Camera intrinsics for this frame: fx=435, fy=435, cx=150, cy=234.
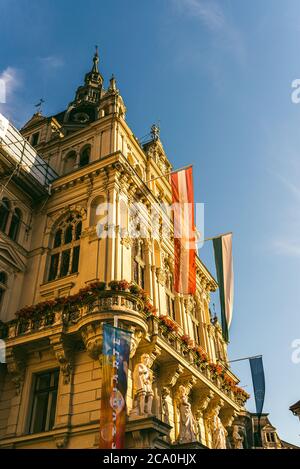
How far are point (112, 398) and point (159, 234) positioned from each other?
50.5ft

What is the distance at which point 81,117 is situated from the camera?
3950 centimetres

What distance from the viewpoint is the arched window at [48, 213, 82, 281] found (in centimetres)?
2444

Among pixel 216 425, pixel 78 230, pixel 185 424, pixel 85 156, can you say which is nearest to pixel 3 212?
pixel 78 230

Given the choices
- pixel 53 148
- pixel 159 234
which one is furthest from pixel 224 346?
pixel 53 148

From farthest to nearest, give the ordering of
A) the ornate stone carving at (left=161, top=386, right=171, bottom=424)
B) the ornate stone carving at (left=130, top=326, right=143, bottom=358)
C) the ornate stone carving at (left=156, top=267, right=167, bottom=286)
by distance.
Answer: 1. the ornate stone carving at (left=156, top=267, right=167, bottom=286)
2. the ornate stone carving at (left=161, top=386, right=171, bottom=424)
3. the ornate stone carving at (left=130, top=326, right=143, bottom=358)

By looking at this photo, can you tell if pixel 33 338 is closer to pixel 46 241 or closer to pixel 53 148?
pixel 46 241

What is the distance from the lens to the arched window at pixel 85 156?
100 feet

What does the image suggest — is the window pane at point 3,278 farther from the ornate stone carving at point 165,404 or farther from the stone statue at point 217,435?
the stone statue at point 217,435

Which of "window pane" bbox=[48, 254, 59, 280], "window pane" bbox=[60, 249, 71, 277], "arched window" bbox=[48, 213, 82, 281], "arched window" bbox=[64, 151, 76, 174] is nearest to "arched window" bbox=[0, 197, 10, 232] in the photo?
"arched window" bbox=[48, 213, 82, 281]

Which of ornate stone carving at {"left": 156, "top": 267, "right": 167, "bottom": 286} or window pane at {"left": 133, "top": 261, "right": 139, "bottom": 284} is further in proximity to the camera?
ornate stone carving at {"left": 156, "top": 267, "right": 167, "bottom": 286}

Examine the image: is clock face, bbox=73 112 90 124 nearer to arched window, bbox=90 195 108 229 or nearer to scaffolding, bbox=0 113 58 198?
scaffolding, bbox=0 113 58 198

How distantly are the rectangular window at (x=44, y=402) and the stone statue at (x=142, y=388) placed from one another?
3.86 metres

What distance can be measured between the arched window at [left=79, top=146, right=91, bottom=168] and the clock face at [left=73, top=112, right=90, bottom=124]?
8310mm

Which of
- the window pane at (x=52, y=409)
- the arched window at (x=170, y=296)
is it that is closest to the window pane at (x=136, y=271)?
the arched window at (x=170, y=296)
